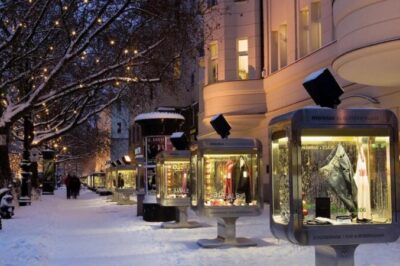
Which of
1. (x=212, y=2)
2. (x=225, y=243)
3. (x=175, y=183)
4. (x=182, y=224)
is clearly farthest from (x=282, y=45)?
(x=225, y=243)

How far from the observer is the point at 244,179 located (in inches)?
545

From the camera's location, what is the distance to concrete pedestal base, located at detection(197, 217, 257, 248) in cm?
1312

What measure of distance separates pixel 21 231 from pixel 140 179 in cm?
829

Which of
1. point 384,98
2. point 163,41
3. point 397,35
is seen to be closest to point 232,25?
point 163,41

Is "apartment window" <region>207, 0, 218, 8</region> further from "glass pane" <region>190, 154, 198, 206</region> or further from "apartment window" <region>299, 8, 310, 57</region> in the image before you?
"glass pane" <region>190, 154, 198, 206</region>

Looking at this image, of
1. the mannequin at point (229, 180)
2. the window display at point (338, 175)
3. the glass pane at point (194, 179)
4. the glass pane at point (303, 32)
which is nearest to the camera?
the window display at point (338, 175)

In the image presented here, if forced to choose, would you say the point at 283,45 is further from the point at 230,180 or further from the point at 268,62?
the point at 230,180

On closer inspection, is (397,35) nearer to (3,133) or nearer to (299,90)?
(299,90)

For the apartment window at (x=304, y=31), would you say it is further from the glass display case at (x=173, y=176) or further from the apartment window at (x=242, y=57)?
the glass display case at (x=173, y=176)

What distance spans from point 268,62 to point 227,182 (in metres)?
14.6

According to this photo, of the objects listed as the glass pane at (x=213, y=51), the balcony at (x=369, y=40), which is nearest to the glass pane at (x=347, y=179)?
the balcony at (x=369, y=40)

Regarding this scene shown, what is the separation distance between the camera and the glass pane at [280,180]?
25.5 ft

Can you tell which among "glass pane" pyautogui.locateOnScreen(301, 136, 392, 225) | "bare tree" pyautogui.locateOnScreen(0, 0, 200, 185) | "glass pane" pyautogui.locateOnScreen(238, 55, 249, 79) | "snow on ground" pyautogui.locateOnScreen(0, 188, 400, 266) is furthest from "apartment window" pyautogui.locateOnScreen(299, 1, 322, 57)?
"glass pane" pyautogui.locateOnScreen(301, 136, 392, 225)

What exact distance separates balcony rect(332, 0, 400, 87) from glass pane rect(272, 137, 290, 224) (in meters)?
5.14
